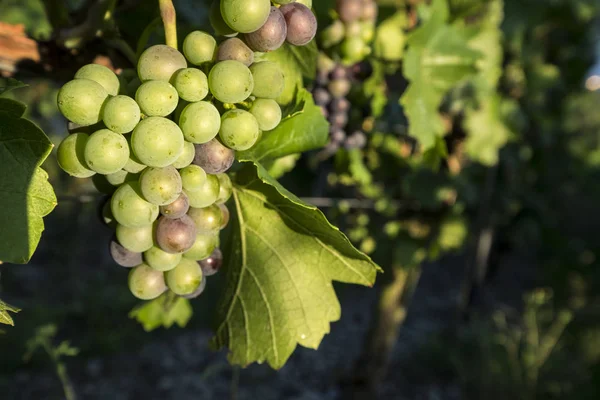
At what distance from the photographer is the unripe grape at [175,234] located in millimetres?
761

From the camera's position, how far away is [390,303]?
113 inches

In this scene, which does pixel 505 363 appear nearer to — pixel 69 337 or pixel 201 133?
pixel 69 337

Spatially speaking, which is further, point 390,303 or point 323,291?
point 390,303

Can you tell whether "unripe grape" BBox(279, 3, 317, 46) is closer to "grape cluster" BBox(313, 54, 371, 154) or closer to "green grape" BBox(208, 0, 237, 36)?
"green grape" BBox(208, 0, 237, 36)

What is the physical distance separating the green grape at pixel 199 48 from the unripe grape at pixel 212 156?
113 mm

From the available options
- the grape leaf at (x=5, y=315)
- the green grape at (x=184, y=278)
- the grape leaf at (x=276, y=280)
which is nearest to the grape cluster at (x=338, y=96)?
the grape leaf at (x=276, y=280)

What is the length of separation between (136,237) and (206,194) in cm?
13

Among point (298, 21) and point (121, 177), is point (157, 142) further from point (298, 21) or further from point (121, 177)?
point (298, 21)

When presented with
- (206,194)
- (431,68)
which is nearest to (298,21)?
(206,194)

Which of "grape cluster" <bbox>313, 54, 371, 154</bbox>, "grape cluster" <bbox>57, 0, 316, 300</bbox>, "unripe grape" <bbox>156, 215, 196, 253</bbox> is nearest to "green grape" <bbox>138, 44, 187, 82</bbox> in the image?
"grape cluster" <bbox>57, 0, 316, 300</bbox>

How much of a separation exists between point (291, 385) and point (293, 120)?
3.84 meters

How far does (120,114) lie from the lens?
67 cm

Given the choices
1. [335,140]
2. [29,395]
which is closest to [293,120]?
[335,140]

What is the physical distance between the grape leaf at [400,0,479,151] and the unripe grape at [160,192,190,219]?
922 mm
